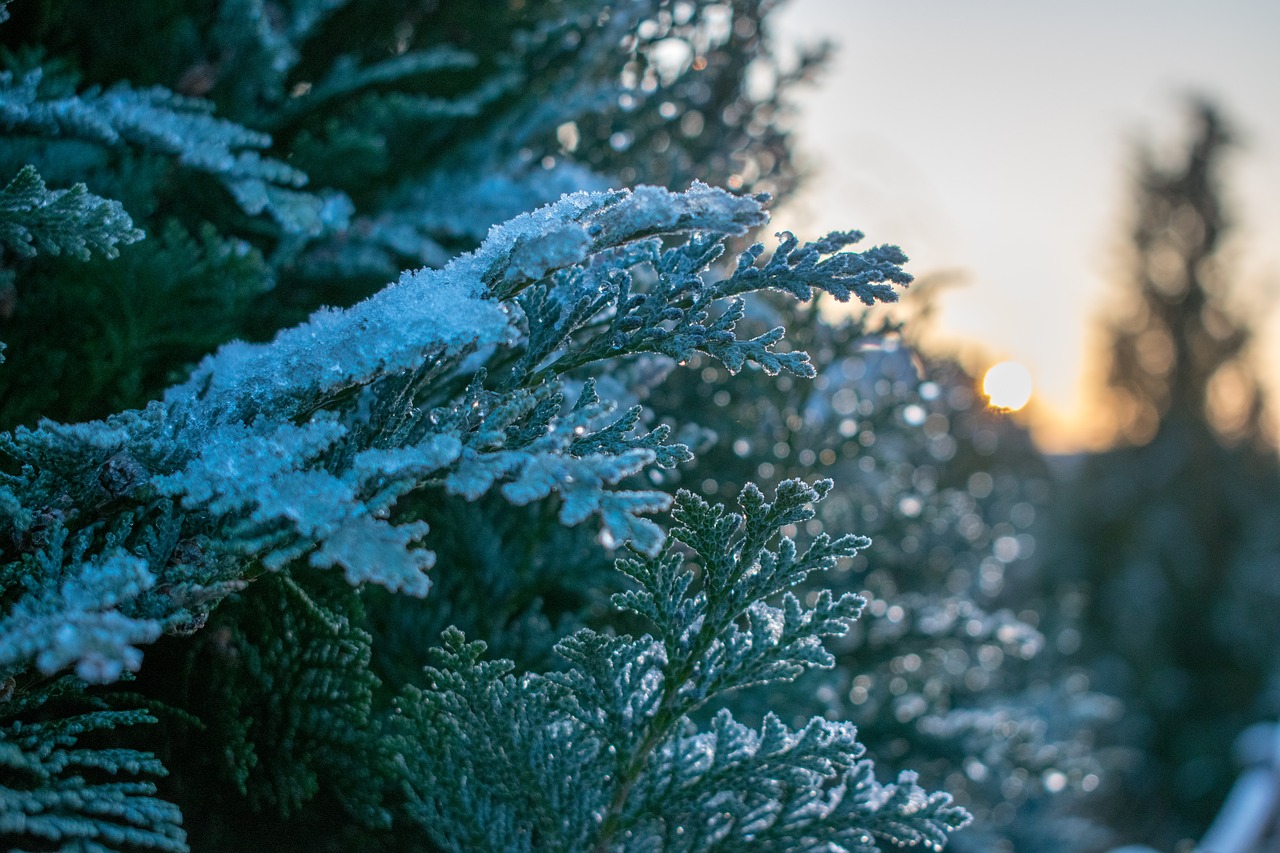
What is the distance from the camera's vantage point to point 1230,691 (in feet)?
30.8

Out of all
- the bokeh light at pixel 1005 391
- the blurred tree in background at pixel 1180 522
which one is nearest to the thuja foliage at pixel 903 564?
the bokeh light at pixel 1005 391

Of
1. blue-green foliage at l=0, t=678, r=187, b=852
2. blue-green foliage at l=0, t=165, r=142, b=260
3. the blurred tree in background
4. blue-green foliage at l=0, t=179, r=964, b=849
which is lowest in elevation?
blue-green foliage at l=0, t=678, r=187, b=852

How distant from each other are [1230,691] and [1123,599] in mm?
1361

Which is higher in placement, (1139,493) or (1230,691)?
(1139,493)

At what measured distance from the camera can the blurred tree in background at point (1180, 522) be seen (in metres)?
9.00

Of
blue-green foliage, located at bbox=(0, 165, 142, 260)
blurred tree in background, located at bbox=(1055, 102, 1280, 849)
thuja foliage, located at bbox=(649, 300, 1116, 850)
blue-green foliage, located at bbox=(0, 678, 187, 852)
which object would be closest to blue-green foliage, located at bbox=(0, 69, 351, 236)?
blue-green foliage, located at bbox=(0, 165, 142, 260)

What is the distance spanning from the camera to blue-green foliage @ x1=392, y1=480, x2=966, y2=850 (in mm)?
1356

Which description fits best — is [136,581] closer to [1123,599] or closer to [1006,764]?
[1006,764]

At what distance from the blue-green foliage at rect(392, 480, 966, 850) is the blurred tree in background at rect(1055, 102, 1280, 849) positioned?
7.40 m

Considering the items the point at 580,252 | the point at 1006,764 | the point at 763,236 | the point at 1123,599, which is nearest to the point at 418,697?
the point at 580,252

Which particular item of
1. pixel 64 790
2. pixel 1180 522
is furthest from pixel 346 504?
pixel 1180 522

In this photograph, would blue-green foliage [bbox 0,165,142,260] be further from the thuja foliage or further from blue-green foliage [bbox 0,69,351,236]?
the thuja foliage

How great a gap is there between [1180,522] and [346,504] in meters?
11.2

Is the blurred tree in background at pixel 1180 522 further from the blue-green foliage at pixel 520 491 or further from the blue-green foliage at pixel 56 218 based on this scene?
the blue-green foliage at pixel 56 218
